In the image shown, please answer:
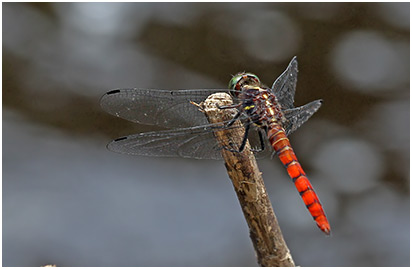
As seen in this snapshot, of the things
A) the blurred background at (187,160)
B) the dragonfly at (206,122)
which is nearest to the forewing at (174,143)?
the dragonfly at (206,122)

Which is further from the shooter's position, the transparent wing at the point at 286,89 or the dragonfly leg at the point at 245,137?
the transparent wing at the point at 286,89

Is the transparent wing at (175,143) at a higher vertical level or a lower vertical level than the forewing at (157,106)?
lower

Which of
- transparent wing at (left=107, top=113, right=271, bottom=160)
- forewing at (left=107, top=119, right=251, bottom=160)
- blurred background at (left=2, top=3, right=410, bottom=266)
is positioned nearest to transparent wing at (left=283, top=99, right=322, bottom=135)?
transparent wing at (left=107, top=113, right=271, bottom=160)

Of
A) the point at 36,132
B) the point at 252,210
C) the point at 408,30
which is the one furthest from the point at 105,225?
the point at 408,30

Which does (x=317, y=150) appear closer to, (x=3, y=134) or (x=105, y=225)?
(x=105, y=225)

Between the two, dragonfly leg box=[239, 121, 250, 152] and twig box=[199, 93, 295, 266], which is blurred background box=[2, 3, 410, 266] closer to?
dragonfly leg box=[239, 121, 250, 152]

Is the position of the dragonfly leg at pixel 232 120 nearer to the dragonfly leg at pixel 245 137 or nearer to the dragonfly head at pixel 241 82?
the dragonfly leg at pixel 245 137

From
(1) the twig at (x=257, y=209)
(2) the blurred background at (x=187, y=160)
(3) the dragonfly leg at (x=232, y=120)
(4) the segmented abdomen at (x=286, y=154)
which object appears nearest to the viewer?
(1) the twig at (x=257, y=209)

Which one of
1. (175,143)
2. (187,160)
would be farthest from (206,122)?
(187,160)
